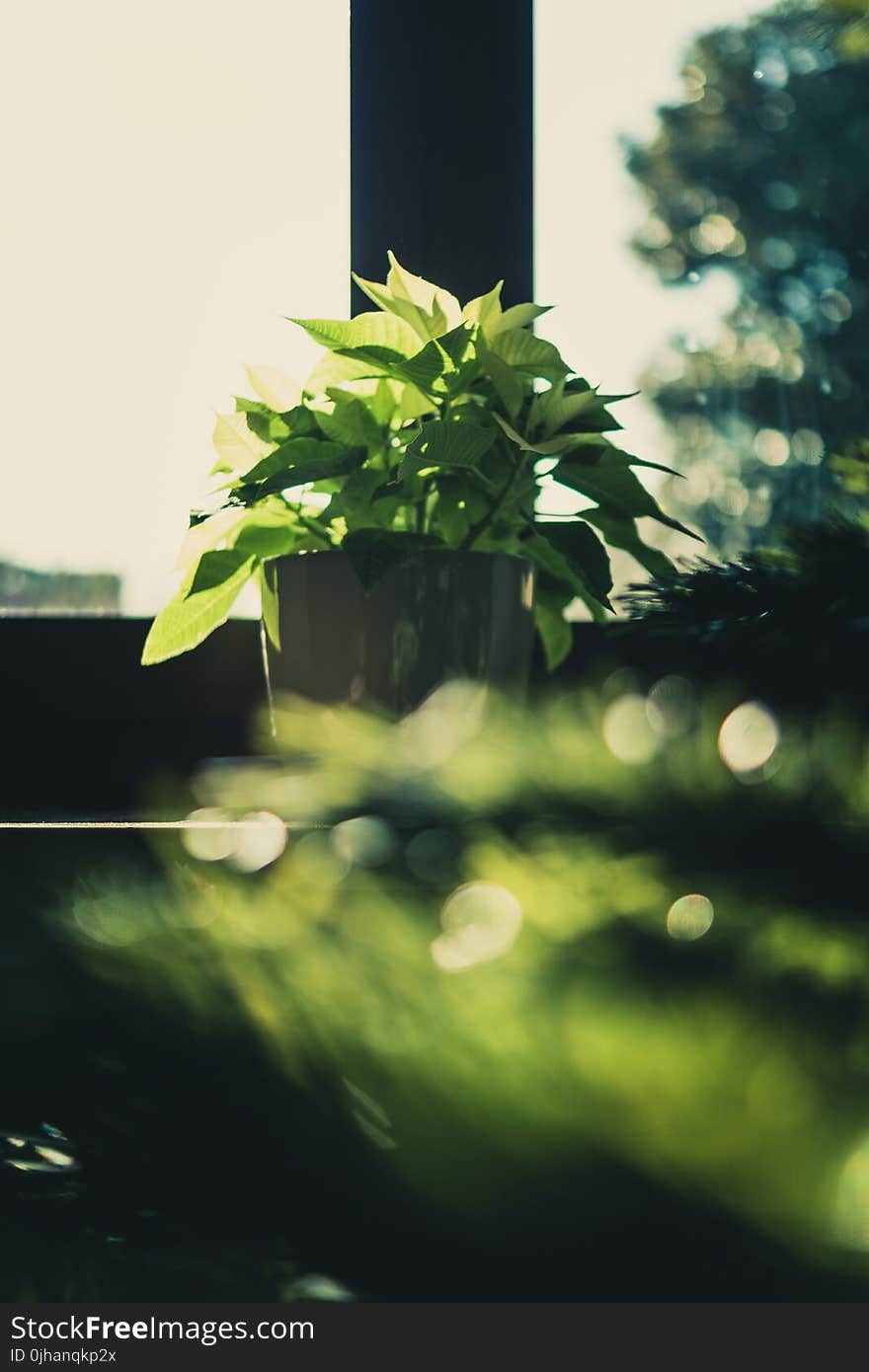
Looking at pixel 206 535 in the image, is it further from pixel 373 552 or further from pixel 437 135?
pixel 437 135

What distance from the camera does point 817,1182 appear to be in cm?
12

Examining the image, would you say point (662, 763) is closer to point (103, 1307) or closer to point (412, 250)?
point (103, 1307)

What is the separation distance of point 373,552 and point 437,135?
581 millimetres

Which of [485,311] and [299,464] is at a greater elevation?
[485,311]

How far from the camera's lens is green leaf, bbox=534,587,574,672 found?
807 millimetres

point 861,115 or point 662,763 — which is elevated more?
point 861,115

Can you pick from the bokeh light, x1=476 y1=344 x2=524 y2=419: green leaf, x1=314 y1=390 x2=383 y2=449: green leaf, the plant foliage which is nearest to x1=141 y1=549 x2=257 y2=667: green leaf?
the plant foliage

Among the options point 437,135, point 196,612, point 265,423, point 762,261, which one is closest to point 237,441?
point 265,423

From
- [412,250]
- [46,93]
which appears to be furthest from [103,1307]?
[46,93]

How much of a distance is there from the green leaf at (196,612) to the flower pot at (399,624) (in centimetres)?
5

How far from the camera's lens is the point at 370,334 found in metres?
0.71

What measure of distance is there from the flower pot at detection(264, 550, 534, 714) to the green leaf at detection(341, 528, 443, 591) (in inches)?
0.7

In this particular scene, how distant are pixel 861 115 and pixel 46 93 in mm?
814

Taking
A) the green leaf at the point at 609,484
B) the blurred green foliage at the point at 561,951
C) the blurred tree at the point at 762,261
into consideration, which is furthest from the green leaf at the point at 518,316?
the blurred green foliage at the point at 561,951
